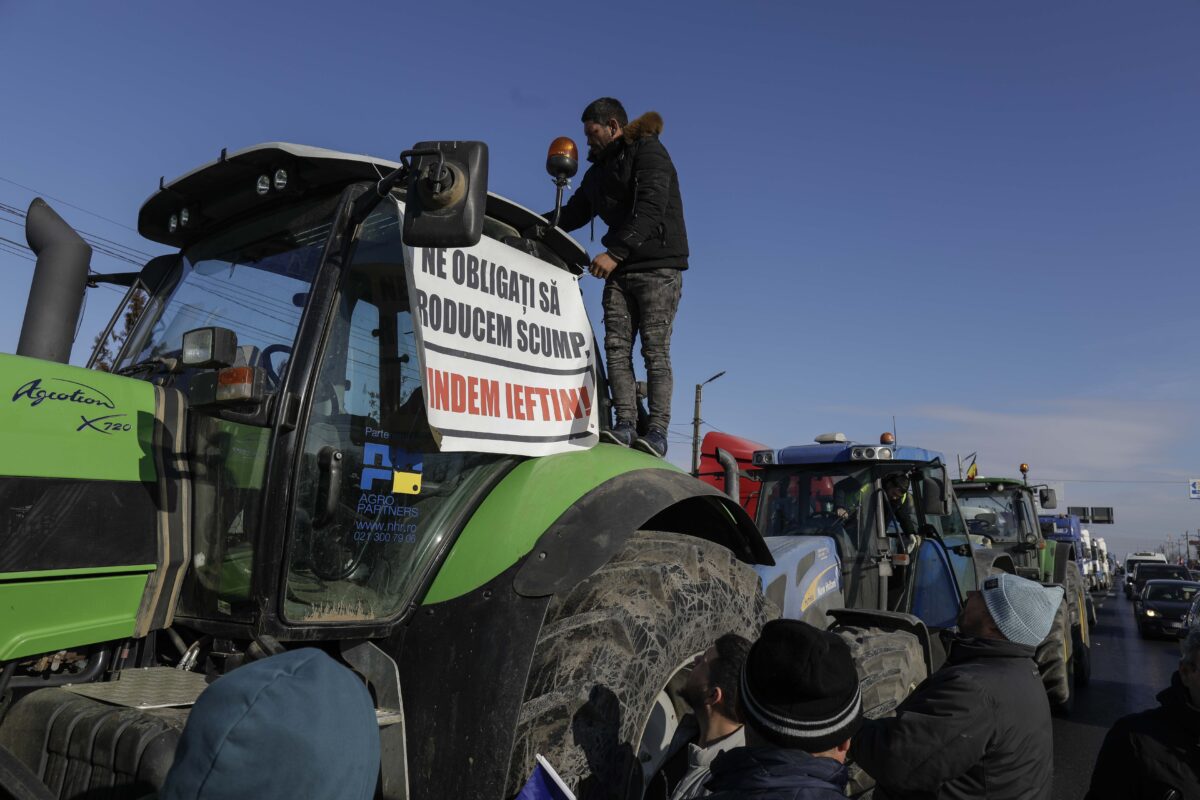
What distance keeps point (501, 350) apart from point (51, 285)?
1429 millimetres

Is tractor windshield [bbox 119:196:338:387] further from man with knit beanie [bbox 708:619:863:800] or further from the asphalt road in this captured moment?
the asphalt road

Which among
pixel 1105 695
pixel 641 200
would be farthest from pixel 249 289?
pixel 1105 695

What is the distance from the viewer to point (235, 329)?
2889mm

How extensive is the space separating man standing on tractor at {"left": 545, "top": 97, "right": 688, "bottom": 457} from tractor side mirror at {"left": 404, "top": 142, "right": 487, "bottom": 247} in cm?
143

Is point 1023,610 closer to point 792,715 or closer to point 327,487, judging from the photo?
point 792,715

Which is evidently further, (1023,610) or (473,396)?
(1023,610)

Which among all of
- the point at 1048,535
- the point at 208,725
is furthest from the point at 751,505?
the point at 1048,535

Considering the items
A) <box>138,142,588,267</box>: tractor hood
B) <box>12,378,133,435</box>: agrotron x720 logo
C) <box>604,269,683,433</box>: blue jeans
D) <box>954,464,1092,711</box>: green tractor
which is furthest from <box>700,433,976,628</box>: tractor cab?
<box>12,378,133,435</box>: agrotron x720 logo

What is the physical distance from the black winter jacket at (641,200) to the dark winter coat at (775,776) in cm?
235

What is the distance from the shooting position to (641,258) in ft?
13.0

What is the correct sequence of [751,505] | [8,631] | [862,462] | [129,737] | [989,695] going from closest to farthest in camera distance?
[129,737] → [8,631] → [989,695] → [862,462] → [751,505]

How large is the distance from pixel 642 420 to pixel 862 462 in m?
3.85

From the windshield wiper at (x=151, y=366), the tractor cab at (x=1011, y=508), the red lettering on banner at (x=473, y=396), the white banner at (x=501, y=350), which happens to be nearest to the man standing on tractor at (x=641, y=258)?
the white banner at (x=501, y=350)

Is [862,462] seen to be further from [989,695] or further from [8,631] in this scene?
[8,631]
